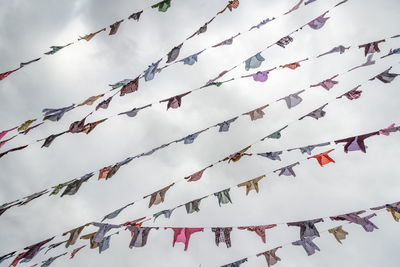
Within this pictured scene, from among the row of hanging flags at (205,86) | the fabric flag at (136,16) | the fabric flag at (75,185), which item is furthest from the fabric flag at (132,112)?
the fabric flag at (136,16)

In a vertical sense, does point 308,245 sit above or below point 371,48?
below

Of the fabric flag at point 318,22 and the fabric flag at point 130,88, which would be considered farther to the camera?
the fabric flag at point 318,22

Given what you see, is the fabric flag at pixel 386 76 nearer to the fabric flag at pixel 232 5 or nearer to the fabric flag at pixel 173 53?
the fabric flag at pixel 232 5

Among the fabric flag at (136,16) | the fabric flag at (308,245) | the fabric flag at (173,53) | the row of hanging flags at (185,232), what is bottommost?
the fabric flag at (308,245)

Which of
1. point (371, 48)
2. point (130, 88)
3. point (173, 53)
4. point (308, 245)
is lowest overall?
point (308, 245)

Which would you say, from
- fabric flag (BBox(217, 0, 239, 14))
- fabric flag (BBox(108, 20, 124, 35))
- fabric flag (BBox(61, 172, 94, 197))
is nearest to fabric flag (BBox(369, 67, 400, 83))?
fabric flag (BBox(217, 0, 239, 14))

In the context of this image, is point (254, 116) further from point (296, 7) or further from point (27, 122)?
point (27, 122)

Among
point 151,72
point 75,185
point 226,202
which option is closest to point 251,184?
point 226,202

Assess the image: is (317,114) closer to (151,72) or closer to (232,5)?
(232,5)

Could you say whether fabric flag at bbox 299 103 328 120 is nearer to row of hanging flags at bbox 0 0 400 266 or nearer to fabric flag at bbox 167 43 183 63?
row of hanging flags at bbox 0 0 400 266

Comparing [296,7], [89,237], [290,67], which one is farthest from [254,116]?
[89,237]

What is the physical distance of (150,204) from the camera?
9422mm

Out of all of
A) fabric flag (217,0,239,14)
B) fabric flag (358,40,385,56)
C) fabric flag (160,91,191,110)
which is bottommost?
fabric flag (358,40,385,56)

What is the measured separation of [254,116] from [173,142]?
3106mm
